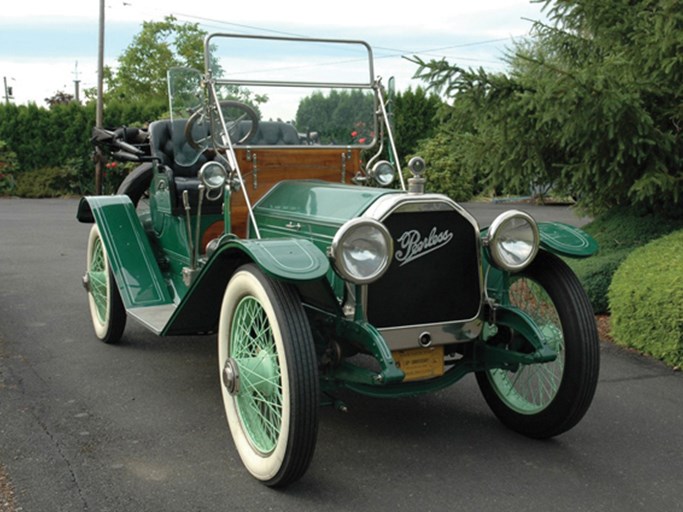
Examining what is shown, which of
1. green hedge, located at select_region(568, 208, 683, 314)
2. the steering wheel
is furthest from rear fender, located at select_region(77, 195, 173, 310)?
green hedge, located at select_region(568, 208, 683, 314)

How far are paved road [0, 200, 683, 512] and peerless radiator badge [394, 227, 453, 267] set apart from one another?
0.91 metres

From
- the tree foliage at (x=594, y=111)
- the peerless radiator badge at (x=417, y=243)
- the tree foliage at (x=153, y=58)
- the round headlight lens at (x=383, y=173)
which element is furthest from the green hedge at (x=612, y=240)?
the tree foliage at (x=153, y=58)

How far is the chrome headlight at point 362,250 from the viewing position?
9.75 feet

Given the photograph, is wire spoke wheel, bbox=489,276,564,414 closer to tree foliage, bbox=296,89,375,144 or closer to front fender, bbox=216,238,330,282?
front fender, bbox=216,238,330,282

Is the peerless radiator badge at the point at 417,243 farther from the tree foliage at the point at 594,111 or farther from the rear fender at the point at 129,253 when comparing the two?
the tree foliage at the point at 594,111

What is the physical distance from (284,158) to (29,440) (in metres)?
1.97

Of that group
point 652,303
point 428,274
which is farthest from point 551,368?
point 652,303

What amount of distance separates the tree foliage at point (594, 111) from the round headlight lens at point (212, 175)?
2.64m

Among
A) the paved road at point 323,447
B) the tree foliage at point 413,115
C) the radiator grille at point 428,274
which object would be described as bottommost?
the paved road at point 323,447

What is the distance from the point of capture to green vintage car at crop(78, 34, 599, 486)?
9.85ft

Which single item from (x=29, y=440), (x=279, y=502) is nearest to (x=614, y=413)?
(x=279, y=502)

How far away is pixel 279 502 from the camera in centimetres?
293

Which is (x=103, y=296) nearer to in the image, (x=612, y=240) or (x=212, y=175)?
(x=212, y=175)

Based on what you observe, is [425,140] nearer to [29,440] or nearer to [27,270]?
[27,270]
